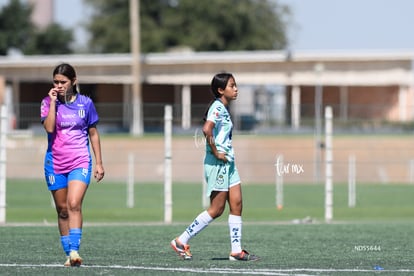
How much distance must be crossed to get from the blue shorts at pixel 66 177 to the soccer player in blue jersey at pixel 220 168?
1328 millimetres

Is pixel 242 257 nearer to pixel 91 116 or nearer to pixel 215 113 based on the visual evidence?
pixel 215 113

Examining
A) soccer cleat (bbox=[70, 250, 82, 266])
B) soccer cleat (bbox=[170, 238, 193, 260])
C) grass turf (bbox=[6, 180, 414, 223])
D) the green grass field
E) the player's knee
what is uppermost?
the player's knee

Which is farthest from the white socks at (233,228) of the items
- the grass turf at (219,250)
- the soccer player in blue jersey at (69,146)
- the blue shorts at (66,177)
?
the blue shorts at (66,177)

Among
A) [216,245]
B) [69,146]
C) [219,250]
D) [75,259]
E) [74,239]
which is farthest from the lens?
[216,245]

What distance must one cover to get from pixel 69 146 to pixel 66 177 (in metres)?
0.31

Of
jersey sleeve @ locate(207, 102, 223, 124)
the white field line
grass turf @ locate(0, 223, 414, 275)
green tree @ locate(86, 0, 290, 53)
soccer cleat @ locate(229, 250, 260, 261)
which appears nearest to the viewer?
the white field line

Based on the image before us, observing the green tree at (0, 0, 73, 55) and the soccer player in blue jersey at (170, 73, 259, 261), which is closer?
the soccer player in blue jersey at (170, 73, 259, 261)

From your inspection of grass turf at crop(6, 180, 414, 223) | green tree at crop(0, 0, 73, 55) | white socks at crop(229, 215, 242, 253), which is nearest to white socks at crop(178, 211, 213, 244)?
white socks at crop(229, 215, 242, 253)

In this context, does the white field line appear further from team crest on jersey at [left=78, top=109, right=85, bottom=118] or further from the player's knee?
team crest on jersey at [left=78, top=109, right=85, bottom=118]

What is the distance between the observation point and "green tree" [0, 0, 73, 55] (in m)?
79.8

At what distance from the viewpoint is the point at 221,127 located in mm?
11656

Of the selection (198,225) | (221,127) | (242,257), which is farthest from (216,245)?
(221,127)

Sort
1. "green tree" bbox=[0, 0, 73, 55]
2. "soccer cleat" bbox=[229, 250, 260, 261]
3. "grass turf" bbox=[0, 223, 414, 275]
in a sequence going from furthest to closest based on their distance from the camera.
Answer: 1. "green tree" bbox=[0, 0, 73, 55]
2. "soccer cleat" bbox=[229, 250, 260, 261]
3. "grass turf" bbox=[0, 223, 414, 275]

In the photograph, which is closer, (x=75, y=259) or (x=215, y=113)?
(x=75, y=259)
